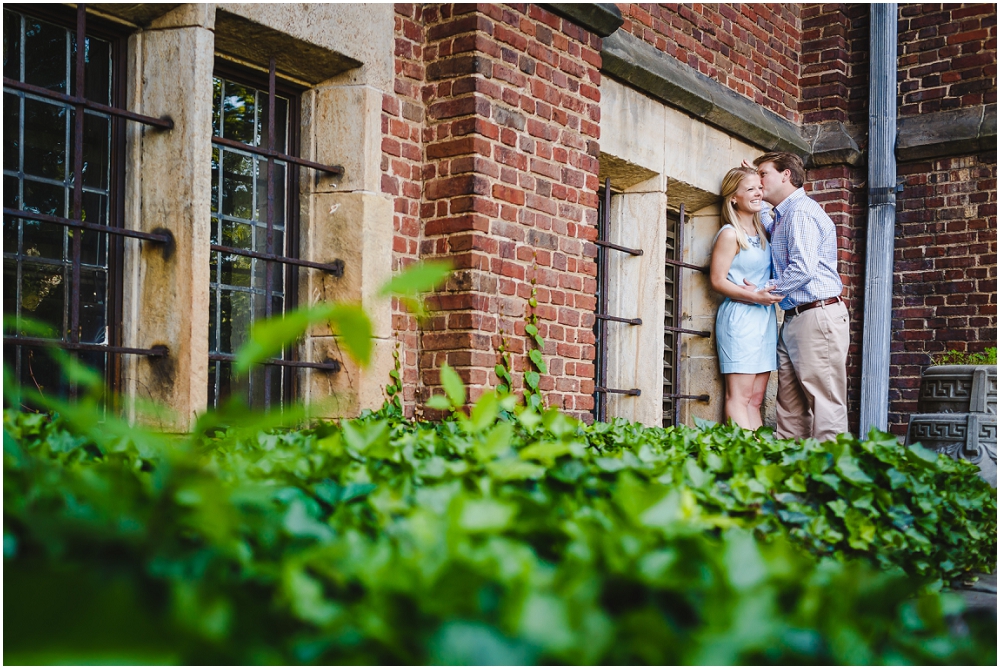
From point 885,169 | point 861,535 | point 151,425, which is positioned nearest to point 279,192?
point 151,425

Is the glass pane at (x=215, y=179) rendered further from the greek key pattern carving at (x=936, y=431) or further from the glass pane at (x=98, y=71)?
the greek key pattern carving at (x=936, y=431)

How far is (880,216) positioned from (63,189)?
5.78 metres

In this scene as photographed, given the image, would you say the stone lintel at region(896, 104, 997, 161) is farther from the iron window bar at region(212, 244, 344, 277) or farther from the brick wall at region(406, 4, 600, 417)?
the iron window bar at region(212, 244, 344, 277)

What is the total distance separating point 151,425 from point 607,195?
3185mm

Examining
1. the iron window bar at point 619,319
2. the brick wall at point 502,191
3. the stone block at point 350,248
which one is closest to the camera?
the stone block at point 350,248

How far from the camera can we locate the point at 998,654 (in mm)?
950

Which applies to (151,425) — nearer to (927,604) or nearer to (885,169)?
(927,604)

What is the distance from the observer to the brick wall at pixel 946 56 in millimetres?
6867

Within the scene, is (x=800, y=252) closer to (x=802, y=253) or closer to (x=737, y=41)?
(x=802, y=253)

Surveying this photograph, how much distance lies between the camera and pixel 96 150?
3.55 meters

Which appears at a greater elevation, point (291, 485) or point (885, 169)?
point (885, 169)

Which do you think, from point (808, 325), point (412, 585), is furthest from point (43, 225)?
point (808, 325)

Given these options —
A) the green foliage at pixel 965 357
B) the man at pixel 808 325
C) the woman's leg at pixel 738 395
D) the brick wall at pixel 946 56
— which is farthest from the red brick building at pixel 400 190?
the green foliage at pixel 965 357

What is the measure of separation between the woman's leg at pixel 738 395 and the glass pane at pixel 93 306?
162 inches
